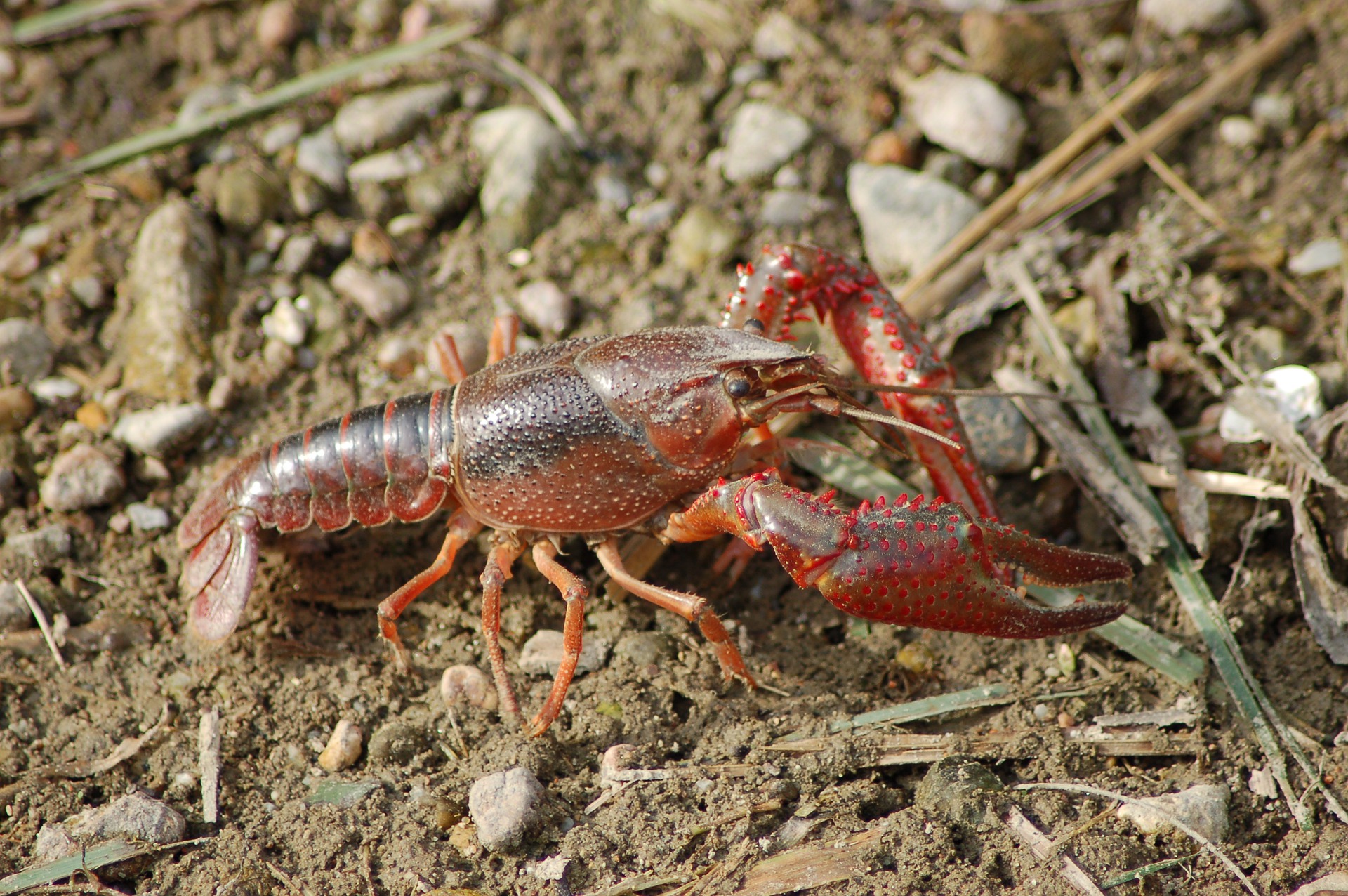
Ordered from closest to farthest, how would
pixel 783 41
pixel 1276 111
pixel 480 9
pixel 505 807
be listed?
pixel 505 807 → pixel 1276 111 → pixel 783 41 → pixel 480 9

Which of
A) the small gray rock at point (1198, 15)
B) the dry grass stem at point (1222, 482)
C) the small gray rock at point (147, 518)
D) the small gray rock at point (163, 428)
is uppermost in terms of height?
the small gray rock at point (1198, 15)

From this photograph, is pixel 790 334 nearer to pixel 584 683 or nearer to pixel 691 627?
pixel 691 627

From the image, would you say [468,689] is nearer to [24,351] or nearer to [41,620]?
[41,620]

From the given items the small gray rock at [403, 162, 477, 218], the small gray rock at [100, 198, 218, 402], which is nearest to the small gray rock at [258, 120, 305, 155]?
the small gray rock at [100, 198, 218, 402]

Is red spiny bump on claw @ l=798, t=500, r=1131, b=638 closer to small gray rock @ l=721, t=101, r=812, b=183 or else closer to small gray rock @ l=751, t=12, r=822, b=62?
small gray rock @ l=721, t=101, r=812, b=183

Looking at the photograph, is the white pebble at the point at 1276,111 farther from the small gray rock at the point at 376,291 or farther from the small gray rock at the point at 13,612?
the small gray rock at the point at 13,612

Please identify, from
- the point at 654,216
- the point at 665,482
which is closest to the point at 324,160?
the point at 654,216

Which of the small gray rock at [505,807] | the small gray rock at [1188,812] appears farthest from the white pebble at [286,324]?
the small gray rock at [1188,812]
